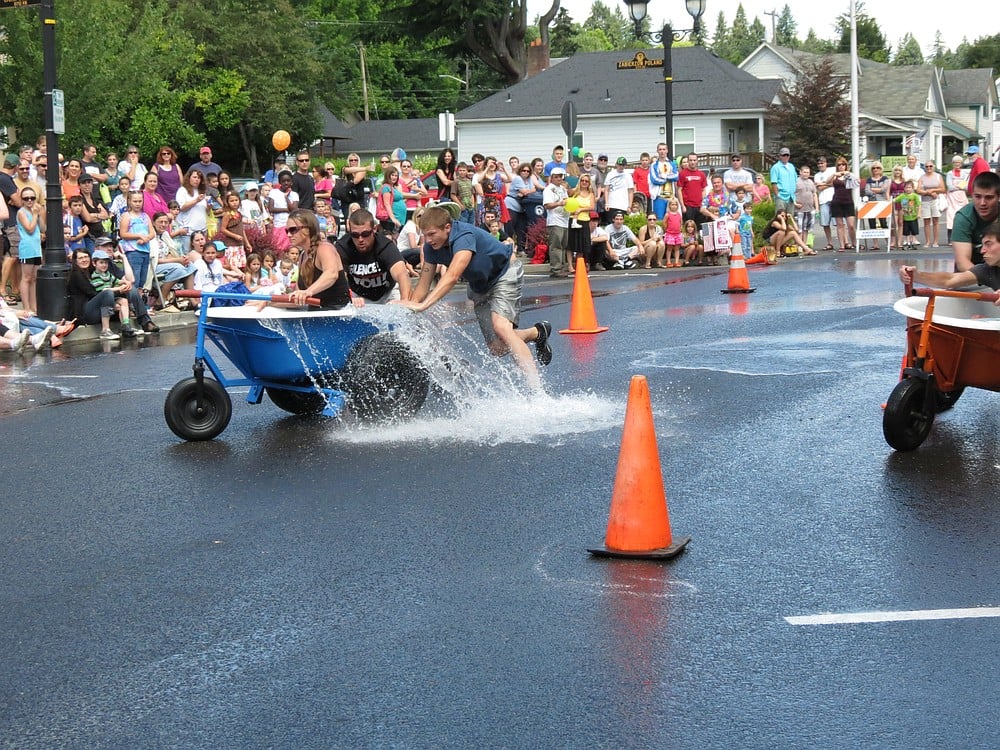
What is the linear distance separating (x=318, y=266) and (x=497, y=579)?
4773 millimetres

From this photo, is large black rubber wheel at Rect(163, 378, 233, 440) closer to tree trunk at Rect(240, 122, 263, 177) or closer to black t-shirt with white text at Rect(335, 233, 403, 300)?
black t-shirt with white text at Rect(335, 233, 403, 300)

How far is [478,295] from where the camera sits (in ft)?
35.3

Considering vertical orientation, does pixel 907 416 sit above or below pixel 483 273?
below

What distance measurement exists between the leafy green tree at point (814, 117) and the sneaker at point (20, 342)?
4472cm

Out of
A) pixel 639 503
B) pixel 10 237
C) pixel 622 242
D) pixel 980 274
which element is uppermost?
pixel 10 237

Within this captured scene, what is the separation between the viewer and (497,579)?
6.20m

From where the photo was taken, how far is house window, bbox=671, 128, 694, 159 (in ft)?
196

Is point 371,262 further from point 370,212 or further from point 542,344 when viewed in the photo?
point 370,212

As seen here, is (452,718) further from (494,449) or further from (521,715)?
(494,449)

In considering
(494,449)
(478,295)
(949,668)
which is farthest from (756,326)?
(949,668)

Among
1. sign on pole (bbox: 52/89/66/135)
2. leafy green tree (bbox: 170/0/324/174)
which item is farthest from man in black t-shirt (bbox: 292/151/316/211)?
leafy green tree (bbox: 170/0/324/174)

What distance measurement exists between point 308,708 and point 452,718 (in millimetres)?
522

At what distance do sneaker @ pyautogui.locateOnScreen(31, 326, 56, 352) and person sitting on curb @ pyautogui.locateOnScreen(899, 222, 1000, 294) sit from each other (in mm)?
10631

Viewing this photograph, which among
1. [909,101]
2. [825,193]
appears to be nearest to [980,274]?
[825,193]
